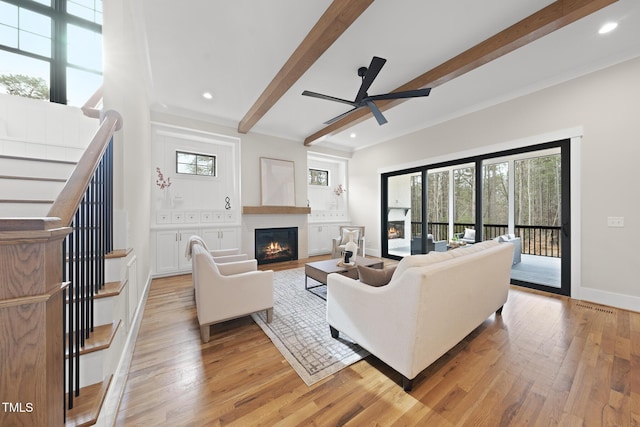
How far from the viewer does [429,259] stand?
1631 mm

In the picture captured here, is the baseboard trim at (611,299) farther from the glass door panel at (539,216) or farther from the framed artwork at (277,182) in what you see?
the framed artwork at (277,182)

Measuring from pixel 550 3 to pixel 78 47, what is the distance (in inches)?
182

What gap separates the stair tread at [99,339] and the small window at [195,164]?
151 inches

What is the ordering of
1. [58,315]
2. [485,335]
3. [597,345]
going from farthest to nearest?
[485,335]
[597,345]
[58,315]

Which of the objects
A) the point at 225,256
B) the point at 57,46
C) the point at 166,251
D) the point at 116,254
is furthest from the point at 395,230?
the point at 57,46

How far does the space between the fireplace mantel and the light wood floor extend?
110 inches

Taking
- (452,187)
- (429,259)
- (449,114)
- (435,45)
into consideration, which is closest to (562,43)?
(435,45)

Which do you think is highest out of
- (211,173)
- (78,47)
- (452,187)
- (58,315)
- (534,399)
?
(78,47)

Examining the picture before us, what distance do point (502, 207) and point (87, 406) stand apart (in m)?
5.66

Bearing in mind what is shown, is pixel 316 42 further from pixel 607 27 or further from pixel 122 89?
pixel 607 27

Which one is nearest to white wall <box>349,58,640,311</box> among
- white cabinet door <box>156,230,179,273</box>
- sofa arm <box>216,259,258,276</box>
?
sofa arm <box>216,259,258,276</box>

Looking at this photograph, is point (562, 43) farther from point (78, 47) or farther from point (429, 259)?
point (78, 47)

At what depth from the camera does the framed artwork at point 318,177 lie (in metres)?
6.51

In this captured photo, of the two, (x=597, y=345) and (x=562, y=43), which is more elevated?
(x=562, y=43)
